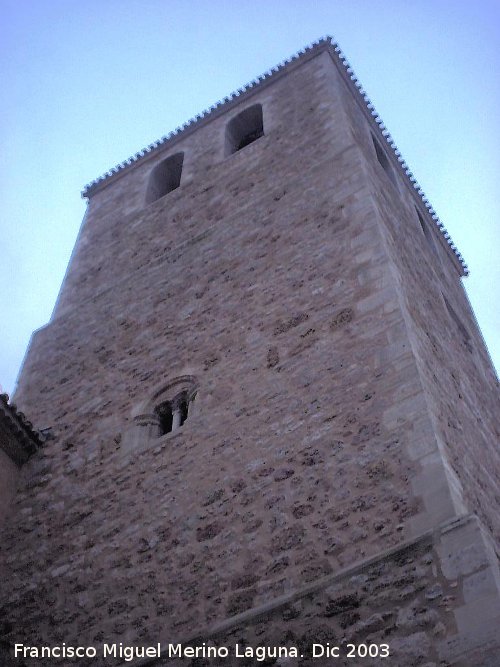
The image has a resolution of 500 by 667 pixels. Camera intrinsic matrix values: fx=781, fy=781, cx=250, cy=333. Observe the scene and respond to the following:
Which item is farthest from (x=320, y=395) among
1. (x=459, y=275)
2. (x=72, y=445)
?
(x=459, y=275)

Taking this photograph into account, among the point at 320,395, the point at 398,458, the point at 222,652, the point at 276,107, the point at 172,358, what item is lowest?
the point at 222,652

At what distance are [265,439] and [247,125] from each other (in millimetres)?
9536

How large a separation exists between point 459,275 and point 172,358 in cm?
891

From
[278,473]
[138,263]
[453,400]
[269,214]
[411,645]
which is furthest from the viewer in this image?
[138,263]

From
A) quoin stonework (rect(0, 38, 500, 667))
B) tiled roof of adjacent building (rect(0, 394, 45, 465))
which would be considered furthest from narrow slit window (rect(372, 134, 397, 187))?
tiled roof of adjacent building (rect(0, 394, 45, 465))

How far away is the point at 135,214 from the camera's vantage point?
13094mm

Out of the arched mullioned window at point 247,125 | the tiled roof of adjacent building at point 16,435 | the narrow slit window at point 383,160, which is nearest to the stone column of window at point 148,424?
the tiled roof of adjacent building at point 16,435

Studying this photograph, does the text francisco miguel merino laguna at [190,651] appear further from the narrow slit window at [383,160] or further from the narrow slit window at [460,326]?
the narrow slit window at [383,160]

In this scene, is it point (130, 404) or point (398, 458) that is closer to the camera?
point (398, 458)

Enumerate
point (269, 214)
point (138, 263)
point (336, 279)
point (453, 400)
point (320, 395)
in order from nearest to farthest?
point (320, 395), point (453, 400), point (336, 279), point (269, 214), point (138, 263)

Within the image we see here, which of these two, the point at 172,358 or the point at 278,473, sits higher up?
the point at 172,358

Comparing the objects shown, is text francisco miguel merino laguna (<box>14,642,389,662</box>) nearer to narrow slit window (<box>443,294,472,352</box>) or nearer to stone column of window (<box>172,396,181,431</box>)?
stone column of window (<box>172,396,181,431</box>)

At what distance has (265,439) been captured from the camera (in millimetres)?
6793

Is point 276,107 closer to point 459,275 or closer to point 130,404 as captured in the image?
point 459,275
